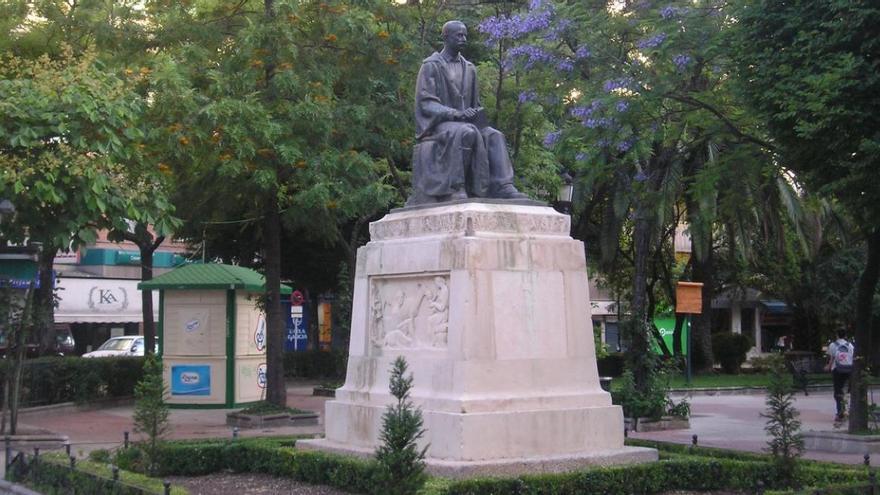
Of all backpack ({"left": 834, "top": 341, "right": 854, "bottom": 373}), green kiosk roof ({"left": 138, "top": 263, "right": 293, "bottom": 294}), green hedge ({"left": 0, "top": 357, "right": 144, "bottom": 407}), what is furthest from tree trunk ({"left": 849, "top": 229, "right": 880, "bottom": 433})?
green hedge ({"left": 0, "top": 357, "right": 144, "bottom": 407})

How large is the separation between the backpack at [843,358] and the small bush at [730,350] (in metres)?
18.8

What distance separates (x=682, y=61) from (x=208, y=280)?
39.1ft

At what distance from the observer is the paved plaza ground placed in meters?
18.8

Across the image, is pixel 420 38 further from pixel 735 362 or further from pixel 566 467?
pixel 735 362

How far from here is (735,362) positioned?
42.7m

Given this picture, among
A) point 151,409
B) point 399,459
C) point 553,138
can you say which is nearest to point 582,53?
point 553,138

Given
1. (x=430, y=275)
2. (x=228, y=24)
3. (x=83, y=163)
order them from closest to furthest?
(x=430, y=275)
(x=83, y=163)
(x=228, y=24)

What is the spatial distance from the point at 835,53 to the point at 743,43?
180 cm

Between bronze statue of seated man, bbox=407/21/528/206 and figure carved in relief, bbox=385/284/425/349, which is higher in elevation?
bronze statue of seated man, bbox=407/21/528/206

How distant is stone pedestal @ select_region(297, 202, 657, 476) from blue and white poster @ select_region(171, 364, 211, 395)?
12289 millimetres

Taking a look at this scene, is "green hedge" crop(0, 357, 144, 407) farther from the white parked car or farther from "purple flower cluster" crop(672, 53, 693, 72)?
"purple flower cluster" crop(672, 53, 693, 72)

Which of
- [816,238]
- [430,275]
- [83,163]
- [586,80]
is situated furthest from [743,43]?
[816,238]

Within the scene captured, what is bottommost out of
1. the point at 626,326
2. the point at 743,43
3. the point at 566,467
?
the point at 566,467

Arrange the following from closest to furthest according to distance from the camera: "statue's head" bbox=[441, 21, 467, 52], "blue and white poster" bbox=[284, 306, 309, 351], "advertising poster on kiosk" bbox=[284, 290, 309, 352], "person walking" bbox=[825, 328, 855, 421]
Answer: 1. "statue's head" bbox=[441, 21, 467, 52]
2. "person walking" bbox=[825, 328, 855, 421]
3. "advertising poster on kiosk" bbox=[284, 290, 309, 352]
4. "blue and white poster" bbox=[284, 306, 309, 351]
